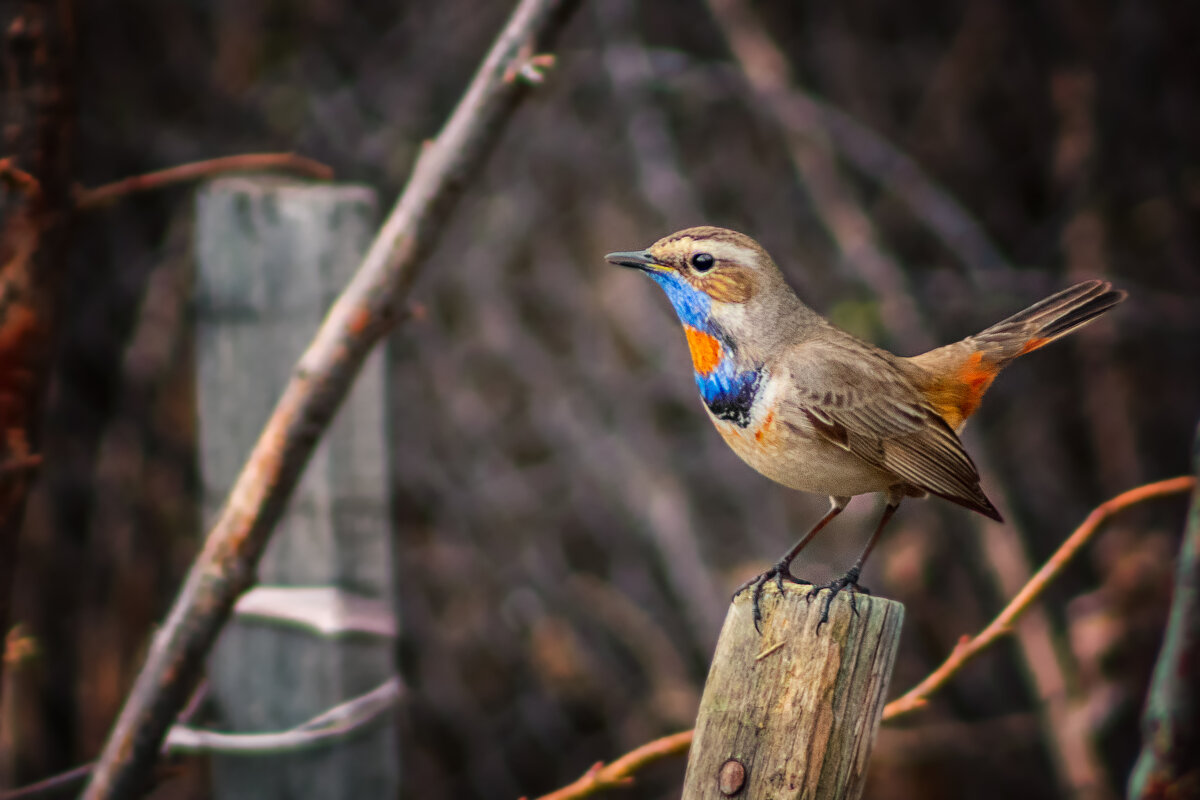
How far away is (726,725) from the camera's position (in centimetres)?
162

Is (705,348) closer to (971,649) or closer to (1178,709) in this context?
(971,649)

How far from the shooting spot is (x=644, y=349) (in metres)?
5.55

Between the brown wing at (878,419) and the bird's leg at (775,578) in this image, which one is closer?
the bird's leg at (775,578)

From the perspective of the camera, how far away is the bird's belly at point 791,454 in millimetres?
2184

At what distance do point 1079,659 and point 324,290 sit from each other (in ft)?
12.6

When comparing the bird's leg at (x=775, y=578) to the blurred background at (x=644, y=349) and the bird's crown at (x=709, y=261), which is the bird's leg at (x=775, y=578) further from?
the blurred background at (x=644, y=349)

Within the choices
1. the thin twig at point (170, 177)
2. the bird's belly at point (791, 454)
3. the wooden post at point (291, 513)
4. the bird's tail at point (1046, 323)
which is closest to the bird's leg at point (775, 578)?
the bird's belly at point (791, 454)

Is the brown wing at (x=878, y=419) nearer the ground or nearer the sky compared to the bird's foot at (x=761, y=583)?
nearer the sky

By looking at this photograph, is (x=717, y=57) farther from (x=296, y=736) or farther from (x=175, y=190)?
(x=296, y=736)

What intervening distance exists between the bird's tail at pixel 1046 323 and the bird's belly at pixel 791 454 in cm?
58

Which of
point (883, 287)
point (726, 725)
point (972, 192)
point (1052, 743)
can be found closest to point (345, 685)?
point (726, 725)

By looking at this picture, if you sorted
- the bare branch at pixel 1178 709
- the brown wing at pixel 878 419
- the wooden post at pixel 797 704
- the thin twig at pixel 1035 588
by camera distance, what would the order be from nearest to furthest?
1. the bare branch at pixel 1178 709
2. the wooden post at pixel 797 704
3. the thin twig at pixel 1035 588
4. the brown wing at pixel 878 419

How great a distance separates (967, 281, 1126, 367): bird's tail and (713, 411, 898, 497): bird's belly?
1.90 ft

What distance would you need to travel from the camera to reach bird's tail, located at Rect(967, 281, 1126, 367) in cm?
260
